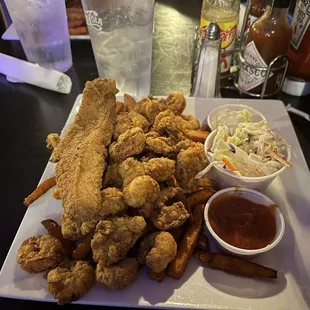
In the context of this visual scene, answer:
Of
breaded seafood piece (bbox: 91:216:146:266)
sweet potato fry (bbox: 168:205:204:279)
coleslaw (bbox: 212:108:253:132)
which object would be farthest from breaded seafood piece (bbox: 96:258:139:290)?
→ coleslaw (bbox: 212:108:253:132)

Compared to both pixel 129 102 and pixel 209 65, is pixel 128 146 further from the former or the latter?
pixel 209 65

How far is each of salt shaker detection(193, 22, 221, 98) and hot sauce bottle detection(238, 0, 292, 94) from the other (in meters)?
0.17

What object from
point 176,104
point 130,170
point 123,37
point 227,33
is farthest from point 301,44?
point 130,170

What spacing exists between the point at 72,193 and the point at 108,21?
981 mm

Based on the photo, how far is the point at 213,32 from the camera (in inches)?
65.7

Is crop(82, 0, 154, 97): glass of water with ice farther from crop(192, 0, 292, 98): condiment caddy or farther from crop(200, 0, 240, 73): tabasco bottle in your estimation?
crop(192, 0, 292, 98): condiment caddy

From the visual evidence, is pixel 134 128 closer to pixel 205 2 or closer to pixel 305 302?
pixel 305 302

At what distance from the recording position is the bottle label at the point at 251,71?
1758mm

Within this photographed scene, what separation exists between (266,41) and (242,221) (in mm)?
988

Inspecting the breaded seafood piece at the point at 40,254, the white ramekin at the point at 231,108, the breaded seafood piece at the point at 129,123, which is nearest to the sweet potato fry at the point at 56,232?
the breaded seafood piece at the point at 40,254

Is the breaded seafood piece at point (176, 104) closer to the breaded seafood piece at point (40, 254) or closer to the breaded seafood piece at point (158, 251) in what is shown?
the breaded seafood piece at point (158, 251)

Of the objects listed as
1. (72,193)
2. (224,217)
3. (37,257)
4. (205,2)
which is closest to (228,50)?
(205,2)

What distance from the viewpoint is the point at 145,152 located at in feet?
4.23

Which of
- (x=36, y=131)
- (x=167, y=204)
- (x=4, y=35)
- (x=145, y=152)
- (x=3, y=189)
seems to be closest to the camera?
(x=167, y=204)
